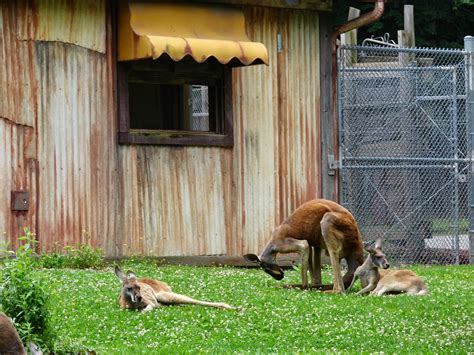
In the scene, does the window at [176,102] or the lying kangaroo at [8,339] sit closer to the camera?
the lying kangaroo at [8,339]

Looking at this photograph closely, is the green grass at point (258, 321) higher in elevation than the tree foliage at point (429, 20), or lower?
lower

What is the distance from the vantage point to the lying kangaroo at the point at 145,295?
1335cm

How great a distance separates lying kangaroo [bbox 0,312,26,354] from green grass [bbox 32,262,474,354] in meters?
1.36

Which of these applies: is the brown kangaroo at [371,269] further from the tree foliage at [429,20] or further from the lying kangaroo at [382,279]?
the tree foliage at [429,20]

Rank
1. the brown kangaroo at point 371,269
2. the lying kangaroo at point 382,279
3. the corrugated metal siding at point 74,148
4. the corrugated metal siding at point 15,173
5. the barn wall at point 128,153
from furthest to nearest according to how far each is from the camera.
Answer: the corrugated metal siding at point 74,148 < the barn wall at point 128,153 < the corrugated metal siding at point 15,173 < the brown kangaroo at point 371,269 < the lying kangaroo at point 382,279

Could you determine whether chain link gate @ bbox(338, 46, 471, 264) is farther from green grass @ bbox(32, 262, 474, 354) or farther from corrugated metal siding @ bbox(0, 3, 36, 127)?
corrugated metal siding @ bbox(0, 3, 36, 127)

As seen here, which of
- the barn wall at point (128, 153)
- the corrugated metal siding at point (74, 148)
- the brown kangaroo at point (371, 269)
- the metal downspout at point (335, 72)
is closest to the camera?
the brown kangaroo at point (371, 269)

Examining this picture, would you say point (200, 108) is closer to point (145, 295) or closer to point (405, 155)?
point (405, 155)

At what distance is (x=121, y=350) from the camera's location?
11.1m

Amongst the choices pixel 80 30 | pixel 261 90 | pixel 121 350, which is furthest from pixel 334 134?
pixel 121 350

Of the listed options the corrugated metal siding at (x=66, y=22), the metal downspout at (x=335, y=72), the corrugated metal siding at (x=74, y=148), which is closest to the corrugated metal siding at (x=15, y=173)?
the corrugated metal siding at (x=74, y=148)

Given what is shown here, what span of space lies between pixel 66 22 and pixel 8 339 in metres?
9.60

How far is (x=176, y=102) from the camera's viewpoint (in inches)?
813

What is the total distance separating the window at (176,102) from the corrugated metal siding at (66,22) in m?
0.60
